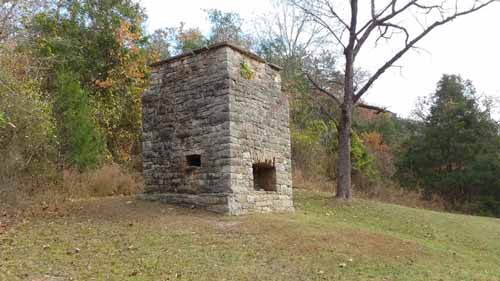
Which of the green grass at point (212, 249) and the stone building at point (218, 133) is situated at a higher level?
the stone building at point (218, 133)

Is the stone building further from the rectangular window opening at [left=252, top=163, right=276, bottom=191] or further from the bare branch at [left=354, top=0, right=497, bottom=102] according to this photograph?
the bare branch at [left=354, top=0, right=497, bottom=102]

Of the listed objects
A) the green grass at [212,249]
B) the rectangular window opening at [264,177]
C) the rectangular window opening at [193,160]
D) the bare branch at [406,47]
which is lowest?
the green grass at [212,249]

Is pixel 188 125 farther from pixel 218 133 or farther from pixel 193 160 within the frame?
pixel 218 133

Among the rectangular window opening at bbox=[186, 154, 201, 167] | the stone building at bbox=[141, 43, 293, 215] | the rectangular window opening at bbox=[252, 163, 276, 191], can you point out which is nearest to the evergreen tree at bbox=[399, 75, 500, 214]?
the stone building at bbox=[141, 43, 293, 215]

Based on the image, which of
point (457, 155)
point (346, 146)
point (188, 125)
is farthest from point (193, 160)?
point (457, 155)

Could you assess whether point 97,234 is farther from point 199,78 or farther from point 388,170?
point 388,170

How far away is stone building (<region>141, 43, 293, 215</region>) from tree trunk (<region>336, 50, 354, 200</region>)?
3.43 meters

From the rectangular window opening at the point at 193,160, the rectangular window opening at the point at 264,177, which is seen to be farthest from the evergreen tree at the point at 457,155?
the rectangular window opening at the point at 193,160

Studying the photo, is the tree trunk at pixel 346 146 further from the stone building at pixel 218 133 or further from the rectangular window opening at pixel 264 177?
the rectangular window opening at pixel 264 177

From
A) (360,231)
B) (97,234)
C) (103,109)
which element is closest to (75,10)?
(103,109)

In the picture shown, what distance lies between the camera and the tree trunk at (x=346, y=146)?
1325 centimetres

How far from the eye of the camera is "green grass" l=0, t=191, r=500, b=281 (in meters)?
5.49

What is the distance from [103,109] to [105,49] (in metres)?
2.57

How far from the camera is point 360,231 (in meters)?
8.21
